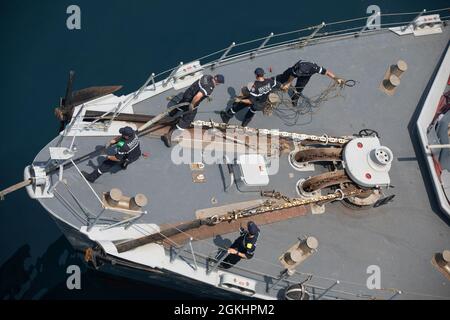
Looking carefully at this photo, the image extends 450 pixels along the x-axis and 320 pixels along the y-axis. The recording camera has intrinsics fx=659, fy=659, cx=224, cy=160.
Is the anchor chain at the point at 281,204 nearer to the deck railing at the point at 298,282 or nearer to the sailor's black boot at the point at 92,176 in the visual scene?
the deck railing at the point at 298,282

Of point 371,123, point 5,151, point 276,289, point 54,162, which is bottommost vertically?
point 276,289

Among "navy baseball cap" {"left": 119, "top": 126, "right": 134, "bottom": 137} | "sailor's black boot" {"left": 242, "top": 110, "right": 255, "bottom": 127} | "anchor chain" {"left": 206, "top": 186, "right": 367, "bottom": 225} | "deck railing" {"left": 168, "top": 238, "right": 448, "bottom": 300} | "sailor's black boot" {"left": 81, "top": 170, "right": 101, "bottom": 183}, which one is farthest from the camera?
"sailor's black boot" {"left": 242, "top": 110, "right": 255, "bottom": 127}

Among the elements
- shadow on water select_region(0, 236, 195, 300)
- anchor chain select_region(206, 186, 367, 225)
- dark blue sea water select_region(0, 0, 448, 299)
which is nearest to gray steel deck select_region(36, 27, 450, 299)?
anchor chain select_region(206, 186, 367, 225)

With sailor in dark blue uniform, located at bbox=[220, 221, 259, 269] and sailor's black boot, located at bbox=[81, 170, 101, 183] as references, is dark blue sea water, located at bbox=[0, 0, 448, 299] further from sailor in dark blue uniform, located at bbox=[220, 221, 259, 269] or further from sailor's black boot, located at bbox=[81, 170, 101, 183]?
sailor's black boot, located at bbox=[81, 170, 101, 183]

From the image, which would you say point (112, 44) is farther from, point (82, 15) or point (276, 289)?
point (276, 289)

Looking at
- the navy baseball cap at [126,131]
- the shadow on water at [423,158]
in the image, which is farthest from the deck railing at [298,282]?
the navy baseball cap at [126,131]

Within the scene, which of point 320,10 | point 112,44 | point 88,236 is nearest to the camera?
point 88,236
